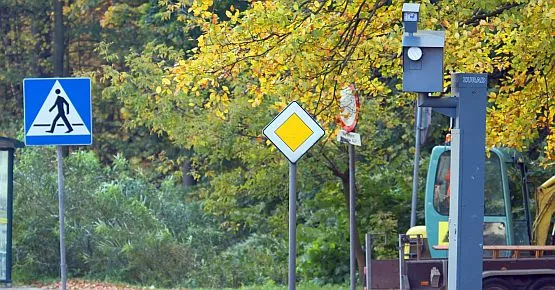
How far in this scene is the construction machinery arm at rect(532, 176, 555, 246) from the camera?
46.1 ft

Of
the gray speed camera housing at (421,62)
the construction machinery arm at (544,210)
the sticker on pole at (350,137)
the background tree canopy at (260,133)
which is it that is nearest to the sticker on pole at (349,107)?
the sticker on pole at (350,137)

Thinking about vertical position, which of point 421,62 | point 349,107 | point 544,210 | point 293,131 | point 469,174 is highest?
point 421,62

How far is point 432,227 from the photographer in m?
14.6

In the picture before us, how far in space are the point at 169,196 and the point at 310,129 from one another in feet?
43.1

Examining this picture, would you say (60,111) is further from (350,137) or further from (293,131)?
(350,137)

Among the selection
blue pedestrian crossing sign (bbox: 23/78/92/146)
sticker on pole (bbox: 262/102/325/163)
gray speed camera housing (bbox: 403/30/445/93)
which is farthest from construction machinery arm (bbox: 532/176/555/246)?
blue pedestrian crossing sign (bbox: 23/78/92/146)

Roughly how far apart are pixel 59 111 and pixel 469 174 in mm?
4627

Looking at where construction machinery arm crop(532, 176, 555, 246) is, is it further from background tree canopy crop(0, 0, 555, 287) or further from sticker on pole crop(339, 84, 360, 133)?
sticker on pole crop(339, 84, 360, 133)

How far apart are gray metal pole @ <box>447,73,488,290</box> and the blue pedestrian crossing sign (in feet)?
13.7

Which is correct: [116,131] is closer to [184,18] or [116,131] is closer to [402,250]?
[184,18]

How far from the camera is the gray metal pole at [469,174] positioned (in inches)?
370

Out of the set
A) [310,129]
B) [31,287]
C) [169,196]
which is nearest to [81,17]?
[169,196]

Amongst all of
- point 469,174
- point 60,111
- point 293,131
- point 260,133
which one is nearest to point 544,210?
point 293,131

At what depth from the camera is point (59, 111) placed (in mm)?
11609
